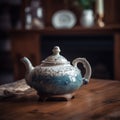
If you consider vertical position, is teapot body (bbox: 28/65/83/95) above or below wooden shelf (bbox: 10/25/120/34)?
below

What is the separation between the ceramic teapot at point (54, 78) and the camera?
1.35m

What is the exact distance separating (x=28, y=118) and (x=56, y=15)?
309 centimetres

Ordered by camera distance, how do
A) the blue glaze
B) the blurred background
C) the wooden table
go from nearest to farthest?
the wooden table
the blue glaze
the blurred background

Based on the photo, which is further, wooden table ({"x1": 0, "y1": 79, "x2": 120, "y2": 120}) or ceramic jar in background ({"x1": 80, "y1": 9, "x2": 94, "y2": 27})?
ceramic jar in background ({"x1": 80, "y1": 9, "x2": 94, "y2": 27})

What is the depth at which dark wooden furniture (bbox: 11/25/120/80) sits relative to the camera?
3572 millimetres

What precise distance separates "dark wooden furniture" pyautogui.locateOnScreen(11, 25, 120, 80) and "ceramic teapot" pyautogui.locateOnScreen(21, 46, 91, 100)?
222cm

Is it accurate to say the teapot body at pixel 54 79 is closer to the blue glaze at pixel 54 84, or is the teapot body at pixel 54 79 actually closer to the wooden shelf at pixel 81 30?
the blue glaze at pixel 54 84

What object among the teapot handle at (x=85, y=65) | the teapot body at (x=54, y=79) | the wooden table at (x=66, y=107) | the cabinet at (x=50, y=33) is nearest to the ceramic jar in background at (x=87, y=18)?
the cabinet at (x=50, y=33)

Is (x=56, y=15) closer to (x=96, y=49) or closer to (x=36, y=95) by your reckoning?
(x=96, y=49)

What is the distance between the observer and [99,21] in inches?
155

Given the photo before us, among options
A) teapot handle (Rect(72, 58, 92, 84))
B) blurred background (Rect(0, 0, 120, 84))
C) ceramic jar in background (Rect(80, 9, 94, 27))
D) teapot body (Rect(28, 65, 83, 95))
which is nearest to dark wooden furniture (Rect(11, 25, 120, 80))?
blurred background (Rect(0, 0, 120, 84))

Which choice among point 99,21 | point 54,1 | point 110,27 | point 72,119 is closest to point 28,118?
point 72,119

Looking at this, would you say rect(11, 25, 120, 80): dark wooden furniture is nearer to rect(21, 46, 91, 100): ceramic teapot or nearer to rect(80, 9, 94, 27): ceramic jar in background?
rect(80, 9, 94, 27): ceramic jar in background

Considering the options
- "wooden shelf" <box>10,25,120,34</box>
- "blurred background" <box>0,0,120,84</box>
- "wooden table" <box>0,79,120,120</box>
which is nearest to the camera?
"wooden table" <box>0,79,120,120</box>
